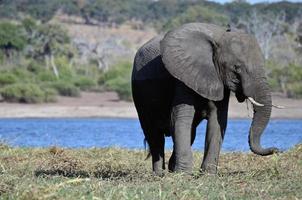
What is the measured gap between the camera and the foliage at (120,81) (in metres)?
41.9

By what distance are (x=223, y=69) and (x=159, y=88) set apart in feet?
2.80

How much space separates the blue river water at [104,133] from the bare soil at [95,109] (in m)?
0.30

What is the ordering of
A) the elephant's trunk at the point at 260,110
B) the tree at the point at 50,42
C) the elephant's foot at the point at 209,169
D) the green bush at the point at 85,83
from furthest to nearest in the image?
the tree at the point at 50,42
the green bush at the point at 85,83
the elephant's foot at the point at 209,169
the elephant's trunk at the point at 260,110

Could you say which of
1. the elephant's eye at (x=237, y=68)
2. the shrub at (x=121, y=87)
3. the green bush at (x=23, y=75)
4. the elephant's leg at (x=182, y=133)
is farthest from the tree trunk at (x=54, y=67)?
the elephant's eye at (x=237, y=68)

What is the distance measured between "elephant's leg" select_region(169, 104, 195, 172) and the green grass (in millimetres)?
410

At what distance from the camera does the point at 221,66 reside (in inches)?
424

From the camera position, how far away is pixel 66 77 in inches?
2002

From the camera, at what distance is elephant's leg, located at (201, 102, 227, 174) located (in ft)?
35.3

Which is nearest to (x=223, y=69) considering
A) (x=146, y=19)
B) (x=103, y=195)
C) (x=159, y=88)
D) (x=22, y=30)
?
(x=159, y=88)

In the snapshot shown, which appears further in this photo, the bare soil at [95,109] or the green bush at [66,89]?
the green bush at [66,89]

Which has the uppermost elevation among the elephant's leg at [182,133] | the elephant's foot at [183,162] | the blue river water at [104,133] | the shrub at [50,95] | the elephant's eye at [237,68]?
the elephant's eye at [237,68]

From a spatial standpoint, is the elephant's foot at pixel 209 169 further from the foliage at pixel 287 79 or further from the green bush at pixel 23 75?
the green bush at pixel 23 75

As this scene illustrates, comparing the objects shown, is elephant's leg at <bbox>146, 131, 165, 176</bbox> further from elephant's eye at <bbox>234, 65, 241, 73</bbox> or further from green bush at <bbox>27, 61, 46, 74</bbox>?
green bush at <bbox>27, 61, 46, 74</bbox>

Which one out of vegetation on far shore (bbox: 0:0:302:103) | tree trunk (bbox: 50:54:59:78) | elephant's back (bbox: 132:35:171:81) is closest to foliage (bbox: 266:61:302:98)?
vegetation on far shore (bbox: 0:0:302:103)
